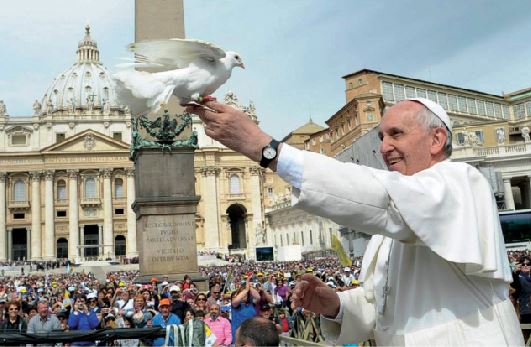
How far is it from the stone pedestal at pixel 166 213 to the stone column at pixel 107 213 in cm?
6484

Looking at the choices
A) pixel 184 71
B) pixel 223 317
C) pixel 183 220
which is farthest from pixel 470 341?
pixel 183 220

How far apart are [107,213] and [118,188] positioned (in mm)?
3709

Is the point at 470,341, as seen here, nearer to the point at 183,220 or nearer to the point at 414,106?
the point at 414,106

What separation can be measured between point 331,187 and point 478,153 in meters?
49.9

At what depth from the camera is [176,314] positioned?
8.83m

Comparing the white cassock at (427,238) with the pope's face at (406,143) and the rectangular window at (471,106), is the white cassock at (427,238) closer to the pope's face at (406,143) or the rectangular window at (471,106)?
the pope's face at (406,143)

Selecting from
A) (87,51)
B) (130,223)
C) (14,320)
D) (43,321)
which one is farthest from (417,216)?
(87,51)

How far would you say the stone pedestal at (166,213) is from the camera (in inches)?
508

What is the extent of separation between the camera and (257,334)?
2637 millimetres

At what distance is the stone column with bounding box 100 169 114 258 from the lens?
75688 mm

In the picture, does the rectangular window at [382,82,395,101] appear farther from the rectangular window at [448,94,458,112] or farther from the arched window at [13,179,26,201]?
the arched window at [13,179,26,201]

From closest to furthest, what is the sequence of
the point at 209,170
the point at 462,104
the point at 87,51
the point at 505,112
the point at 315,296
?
the point at 315,296, the point at 462,104, the point at 505,112, the point at 209,170, the point at 87,51

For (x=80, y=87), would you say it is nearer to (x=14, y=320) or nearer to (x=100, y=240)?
(x=100, y=240)

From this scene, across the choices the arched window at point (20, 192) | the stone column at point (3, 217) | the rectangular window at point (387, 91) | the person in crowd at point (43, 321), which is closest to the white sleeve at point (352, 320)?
the person in crowd at point (43, 321)
